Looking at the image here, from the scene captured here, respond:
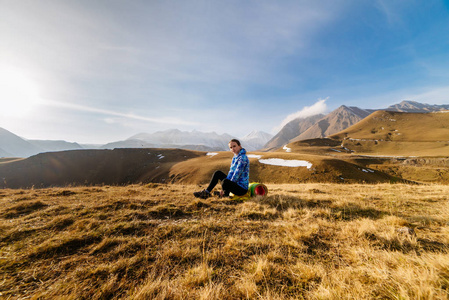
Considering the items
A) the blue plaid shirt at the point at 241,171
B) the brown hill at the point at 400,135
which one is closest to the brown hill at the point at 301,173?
the blue plaid shirt at the point at 241,171

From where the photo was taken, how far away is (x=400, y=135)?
97.9m

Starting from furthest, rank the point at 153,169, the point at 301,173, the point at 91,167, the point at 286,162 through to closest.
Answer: the point at 91,167
the point at 153,169
the point at 286,162
the point at 301,173

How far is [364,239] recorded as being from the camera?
313cm

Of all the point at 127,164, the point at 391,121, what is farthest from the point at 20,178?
the point at 391,121

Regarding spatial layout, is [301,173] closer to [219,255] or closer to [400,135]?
[219,255]

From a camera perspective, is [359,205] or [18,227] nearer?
[18,227]

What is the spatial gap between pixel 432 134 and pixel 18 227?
153 metres

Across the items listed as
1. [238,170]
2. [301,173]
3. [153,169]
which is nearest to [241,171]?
[238,170]

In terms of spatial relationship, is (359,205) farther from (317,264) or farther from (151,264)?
(151,264)

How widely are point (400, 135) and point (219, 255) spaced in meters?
147

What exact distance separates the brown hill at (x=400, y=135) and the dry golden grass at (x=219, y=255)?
9765 centimetres

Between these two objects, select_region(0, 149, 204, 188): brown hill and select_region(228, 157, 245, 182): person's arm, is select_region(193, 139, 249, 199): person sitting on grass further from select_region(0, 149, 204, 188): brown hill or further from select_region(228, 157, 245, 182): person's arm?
select_region(0, 149, 204, 188): brown hill

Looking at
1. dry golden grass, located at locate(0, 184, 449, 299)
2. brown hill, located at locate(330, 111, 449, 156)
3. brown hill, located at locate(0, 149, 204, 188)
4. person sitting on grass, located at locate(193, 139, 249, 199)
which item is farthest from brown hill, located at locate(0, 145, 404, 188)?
brown hill, located at locate(330, 111, 449, 156)

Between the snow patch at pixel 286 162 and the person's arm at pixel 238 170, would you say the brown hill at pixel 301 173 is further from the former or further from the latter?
the person's arm at pixel 238 170
